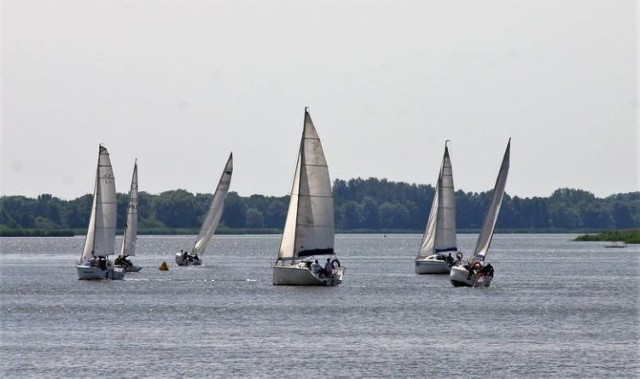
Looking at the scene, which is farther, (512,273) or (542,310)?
(512,273)

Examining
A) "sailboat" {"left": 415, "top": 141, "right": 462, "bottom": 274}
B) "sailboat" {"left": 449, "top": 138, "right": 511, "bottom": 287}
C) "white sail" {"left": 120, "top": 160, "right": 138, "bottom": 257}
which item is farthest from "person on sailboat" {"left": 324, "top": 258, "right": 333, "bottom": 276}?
"white sail" {"left": 120, "top": 160, "right": 138, "bottom": 257}

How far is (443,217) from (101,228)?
960 inches

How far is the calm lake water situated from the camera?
45375mm

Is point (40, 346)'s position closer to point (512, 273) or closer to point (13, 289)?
point (13, 289)

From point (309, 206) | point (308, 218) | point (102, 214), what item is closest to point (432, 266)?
point (309, 206)

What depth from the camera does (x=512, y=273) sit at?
108562 mm

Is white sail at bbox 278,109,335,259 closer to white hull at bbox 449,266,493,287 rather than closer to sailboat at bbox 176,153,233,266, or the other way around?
white hull at bbox 449,266,493,287

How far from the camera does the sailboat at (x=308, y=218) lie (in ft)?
256

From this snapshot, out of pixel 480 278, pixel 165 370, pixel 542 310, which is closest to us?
pixel 165 370

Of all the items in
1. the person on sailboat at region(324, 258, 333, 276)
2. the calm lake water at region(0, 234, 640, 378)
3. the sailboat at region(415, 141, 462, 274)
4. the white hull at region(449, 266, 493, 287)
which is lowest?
the calm lake water at region(0, 234, 640, 378)

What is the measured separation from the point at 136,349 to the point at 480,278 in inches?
1434

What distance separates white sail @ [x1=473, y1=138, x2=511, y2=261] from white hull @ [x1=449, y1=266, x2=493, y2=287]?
1.12 meters

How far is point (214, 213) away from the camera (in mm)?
117812

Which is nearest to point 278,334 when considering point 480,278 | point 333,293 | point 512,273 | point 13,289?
point 333,293
